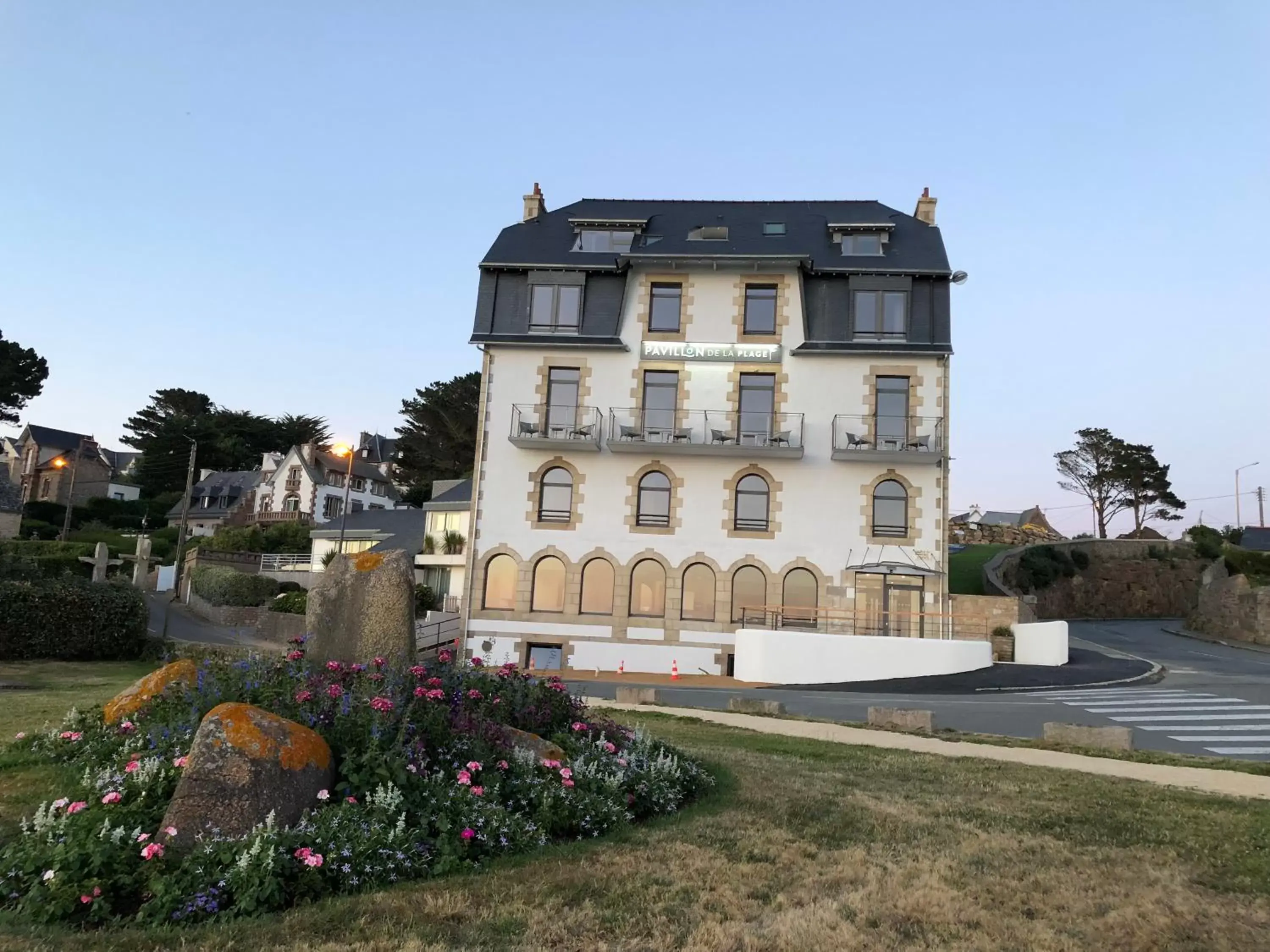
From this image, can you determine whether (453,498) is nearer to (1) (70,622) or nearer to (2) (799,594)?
(2) (799,594)

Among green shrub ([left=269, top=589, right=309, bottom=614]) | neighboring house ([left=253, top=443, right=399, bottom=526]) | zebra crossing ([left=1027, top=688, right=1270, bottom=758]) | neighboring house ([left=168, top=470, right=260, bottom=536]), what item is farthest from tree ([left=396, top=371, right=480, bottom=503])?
zebra crossing ([left=1027, top=688, right=1270, bottom=758])

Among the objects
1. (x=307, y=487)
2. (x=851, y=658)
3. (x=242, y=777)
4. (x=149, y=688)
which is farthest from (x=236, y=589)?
(x=242, y=777)

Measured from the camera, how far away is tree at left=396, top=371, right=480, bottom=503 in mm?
62562

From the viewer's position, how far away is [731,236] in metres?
29.4

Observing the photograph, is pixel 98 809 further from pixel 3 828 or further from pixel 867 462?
pixel 867 462

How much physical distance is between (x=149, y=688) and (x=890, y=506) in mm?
22383

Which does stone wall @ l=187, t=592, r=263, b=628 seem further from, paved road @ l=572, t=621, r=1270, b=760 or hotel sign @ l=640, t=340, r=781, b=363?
paved road @ l=572, t=621, r=1270, b=760

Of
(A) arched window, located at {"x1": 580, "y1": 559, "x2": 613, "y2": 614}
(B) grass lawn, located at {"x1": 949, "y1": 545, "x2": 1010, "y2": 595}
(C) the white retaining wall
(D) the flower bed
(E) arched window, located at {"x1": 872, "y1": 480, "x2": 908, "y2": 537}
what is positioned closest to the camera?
(D) the flower bed

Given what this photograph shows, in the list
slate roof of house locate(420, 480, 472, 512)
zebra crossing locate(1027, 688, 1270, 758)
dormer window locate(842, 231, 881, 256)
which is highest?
dormer window locate(842, 231, 881, 256)

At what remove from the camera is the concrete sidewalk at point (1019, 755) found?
30.8 ft

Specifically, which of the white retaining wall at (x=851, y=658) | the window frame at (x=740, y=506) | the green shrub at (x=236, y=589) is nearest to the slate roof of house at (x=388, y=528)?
the green shrub at (x=236, y=589)

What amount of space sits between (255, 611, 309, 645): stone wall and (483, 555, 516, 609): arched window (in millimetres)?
11200

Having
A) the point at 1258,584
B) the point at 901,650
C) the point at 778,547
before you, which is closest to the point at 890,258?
the point at 778,547

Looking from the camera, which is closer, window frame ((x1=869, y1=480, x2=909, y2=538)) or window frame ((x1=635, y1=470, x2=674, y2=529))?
window frame ((x1=869, y1=480, x2=909, y2=538))
